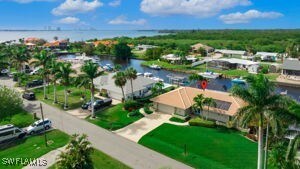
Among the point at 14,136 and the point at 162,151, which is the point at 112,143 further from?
the point at 14,136

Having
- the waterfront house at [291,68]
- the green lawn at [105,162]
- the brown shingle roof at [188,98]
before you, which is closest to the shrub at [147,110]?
the brown shingle roof at [188,98]

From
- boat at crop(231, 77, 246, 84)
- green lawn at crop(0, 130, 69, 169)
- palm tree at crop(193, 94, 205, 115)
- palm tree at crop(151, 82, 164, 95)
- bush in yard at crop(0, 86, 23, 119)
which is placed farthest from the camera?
boat at crop(231, 77, 246, 84)

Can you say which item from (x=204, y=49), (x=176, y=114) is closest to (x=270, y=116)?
(x=176, y=114)

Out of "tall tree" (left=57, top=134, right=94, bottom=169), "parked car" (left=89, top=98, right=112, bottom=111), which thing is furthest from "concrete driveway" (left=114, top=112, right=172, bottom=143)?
"tall tree" (left=57, top=134, right=94, bottom=169)

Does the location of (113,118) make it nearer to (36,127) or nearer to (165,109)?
(165,109)

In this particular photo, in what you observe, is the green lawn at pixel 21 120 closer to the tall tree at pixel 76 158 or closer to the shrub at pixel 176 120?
the tall tree at pixel 76 158

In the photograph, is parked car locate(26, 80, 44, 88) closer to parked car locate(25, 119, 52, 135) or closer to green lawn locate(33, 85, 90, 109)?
green lawn locate(33, 85, 90, 109)
